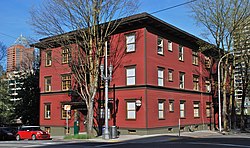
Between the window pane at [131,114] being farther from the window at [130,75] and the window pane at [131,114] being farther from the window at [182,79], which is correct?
the window at [182,79]

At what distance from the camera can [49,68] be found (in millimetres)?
39688

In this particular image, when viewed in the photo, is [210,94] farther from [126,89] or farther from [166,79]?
[126,89]

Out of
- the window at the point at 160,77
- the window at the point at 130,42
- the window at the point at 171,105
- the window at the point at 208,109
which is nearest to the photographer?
the window at the point at 130,42

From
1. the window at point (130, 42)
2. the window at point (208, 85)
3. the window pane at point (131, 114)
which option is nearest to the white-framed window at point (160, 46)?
the window at point (130, 42)

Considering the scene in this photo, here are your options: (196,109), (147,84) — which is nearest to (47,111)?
(147,84)

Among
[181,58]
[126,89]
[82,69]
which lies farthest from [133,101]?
[181,58]

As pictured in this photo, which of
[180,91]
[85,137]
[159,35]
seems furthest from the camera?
[180,91]

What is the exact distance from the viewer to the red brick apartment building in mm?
30516

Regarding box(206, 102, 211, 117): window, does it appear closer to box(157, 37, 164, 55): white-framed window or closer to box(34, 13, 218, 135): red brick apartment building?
box(34, 13, 218, 135): red brick apartment building

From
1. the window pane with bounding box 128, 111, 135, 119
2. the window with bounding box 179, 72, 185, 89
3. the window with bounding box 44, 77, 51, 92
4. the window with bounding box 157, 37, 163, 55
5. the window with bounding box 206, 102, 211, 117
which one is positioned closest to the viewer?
the window pane with bounding box 128, 111, 135, 119

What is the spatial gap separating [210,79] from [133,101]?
54.2 ft

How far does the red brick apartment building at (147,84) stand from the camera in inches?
1201

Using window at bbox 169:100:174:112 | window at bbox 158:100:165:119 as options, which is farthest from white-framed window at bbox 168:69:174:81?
window at bbox 158:100:165:119

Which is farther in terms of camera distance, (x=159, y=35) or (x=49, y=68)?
(x=49, y=68)
